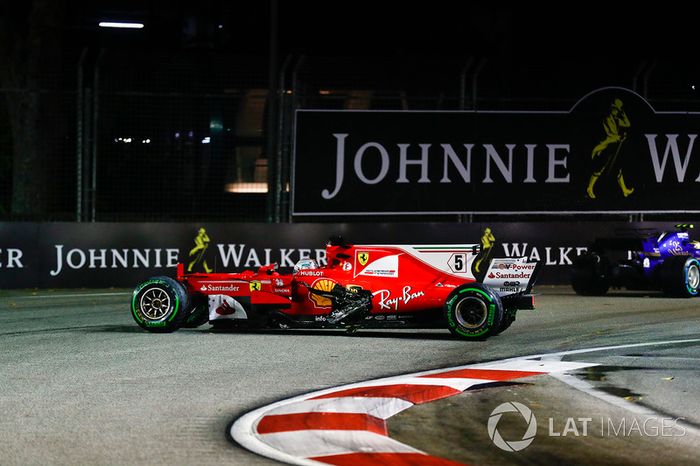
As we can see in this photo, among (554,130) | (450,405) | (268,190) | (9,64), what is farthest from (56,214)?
(450,405)

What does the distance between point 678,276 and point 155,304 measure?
8412 mm

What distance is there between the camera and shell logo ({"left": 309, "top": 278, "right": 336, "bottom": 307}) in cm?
1216

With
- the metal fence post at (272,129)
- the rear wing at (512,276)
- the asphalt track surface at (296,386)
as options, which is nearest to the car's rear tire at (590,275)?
the asphalt track surface at (296,386)

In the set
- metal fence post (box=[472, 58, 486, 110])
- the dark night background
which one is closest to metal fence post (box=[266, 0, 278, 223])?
the dark night background

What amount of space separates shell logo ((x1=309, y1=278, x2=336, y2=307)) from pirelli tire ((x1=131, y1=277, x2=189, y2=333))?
1412mm

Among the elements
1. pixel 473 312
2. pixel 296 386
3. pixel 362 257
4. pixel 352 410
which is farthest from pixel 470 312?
pixel 352 410

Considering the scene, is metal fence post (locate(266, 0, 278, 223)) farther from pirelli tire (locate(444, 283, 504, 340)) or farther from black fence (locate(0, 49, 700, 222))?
pirelli tire (locate(444, 283, 504, 340))

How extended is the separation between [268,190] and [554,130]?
17.6 feet

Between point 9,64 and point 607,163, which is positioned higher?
point 9,64

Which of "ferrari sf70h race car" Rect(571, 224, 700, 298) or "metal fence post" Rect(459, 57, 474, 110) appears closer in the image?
"ferrari sf70h race car" Rect(571, 224, 700, 298)

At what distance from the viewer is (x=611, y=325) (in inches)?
523

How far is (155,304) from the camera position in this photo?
12.4 metres

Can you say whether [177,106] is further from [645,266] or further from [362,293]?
[362,293]

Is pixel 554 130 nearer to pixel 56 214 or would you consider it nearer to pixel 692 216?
pixel 692 216
